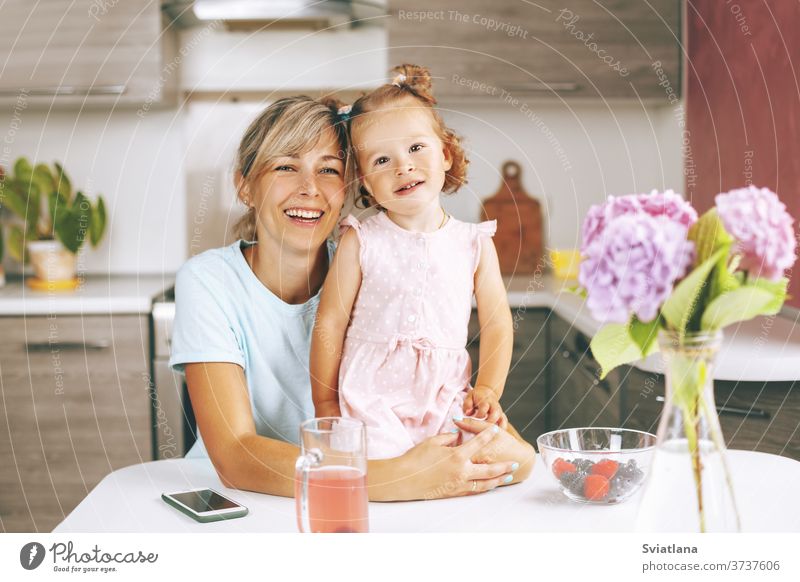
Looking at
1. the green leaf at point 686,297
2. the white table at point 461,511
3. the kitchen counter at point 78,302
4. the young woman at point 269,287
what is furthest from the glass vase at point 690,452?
the kitchen counter at point 78,302

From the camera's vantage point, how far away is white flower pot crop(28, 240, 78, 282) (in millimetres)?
1779

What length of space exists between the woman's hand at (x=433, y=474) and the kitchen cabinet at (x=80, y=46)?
1.38 metres

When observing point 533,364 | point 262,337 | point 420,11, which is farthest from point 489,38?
point 262,337

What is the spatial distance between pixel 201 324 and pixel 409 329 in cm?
22

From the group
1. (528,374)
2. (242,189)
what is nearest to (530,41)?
(528,374)

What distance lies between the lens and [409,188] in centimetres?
87

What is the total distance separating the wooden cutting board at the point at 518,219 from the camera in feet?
6.29

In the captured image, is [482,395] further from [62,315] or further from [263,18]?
[263,18]

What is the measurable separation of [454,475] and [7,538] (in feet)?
1.21

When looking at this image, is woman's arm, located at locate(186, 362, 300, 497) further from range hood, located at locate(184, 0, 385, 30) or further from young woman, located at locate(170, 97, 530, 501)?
range hood, located at locate(184, 0, 385, 30)

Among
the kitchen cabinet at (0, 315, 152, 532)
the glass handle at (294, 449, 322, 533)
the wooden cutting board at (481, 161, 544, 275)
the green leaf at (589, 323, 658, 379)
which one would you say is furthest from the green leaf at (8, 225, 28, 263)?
the green leaf at (589, 323, 658, 379)

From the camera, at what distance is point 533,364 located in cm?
153

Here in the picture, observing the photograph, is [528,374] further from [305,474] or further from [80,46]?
[80,46]

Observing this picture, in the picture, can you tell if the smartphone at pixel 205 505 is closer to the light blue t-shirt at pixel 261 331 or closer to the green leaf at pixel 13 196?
the light blue t-shirt at pixel 261 331
